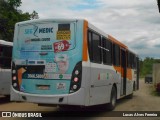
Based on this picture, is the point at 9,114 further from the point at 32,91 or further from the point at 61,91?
the point at 61,91

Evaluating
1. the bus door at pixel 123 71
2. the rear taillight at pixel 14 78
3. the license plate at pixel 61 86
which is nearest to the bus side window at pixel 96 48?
the license plate at pixel 61 86

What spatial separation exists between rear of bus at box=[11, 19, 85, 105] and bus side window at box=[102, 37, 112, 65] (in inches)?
92.2

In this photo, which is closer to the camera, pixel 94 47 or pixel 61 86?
pixel 61 86

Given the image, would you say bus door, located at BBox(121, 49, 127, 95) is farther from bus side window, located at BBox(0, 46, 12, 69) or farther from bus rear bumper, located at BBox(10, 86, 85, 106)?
bus rear bumper, located at BBox(10, 86, 85, 106)

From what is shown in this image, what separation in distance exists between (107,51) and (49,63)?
3.15 meters

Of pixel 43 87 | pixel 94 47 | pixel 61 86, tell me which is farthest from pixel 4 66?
pixel 61 86

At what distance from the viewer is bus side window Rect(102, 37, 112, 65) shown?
1310 cm

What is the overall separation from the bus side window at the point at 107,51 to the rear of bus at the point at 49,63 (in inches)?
92.2

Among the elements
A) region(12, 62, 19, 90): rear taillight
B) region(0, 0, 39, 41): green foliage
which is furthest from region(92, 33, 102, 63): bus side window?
region(0, 0, 39, 41): green foliage

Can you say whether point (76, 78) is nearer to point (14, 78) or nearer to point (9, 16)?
point (14, 78)

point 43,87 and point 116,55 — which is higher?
point 116,55

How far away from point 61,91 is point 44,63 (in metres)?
1.02

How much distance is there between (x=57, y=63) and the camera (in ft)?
35.9

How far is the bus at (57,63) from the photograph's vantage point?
1072 cm
